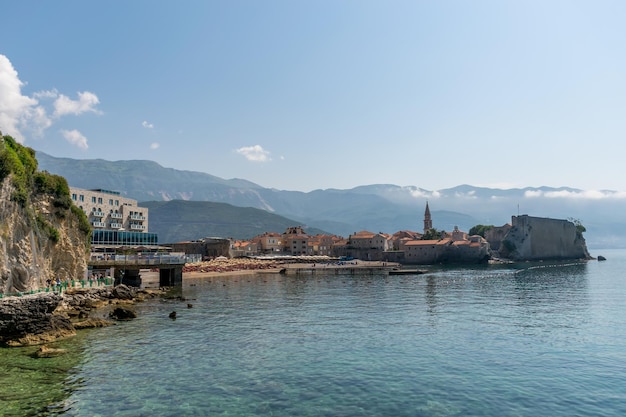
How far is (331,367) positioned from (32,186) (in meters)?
38.2

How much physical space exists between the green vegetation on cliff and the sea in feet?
47.5

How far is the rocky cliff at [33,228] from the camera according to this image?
34781 millimetres

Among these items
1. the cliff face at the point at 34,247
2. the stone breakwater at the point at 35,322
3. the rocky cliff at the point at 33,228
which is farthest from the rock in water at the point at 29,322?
the cliff face at the point at 34,247

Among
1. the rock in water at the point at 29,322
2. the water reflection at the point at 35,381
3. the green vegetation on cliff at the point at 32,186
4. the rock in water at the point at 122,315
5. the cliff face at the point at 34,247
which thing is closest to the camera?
the water reflection at the point at 35,381

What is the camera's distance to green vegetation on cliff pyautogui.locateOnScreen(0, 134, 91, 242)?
36.7 meters

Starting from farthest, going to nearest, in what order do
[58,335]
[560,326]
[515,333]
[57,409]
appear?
[560,326]
[515,333]
[58,335]
[57,409]

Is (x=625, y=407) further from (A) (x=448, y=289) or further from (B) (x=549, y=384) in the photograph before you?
(A) (x=448, y=289)

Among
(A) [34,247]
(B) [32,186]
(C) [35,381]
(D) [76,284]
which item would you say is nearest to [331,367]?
(C) [35,381]

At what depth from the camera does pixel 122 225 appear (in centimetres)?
11812

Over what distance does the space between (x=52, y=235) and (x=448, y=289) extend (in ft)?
179

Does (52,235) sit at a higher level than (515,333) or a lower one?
higher

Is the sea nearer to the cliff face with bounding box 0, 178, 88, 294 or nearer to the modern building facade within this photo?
the cliff face with bounding box 0, 178, 88, 294

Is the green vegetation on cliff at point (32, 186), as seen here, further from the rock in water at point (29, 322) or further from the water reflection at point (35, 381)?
the water reflection at point (35, 381)

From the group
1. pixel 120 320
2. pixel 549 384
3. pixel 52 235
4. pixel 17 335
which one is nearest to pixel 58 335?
pixel 17 335
